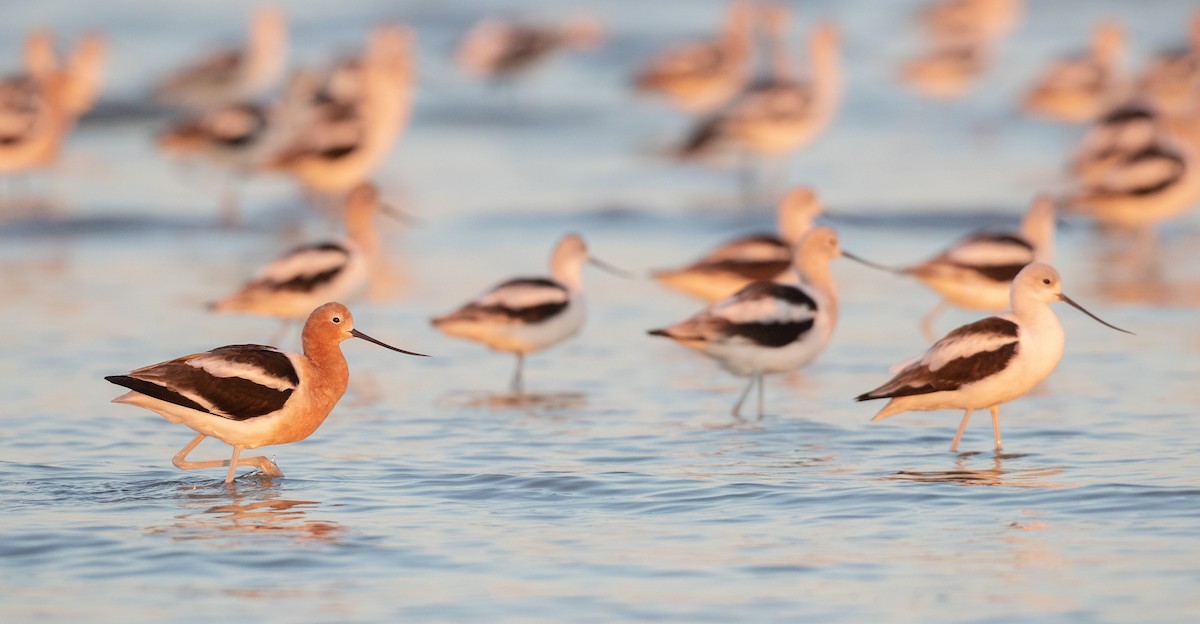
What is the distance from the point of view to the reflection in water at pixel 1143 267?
14492 mm

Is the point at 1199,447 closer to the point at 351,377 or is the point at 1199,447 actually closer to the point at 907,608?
the point at 907,608

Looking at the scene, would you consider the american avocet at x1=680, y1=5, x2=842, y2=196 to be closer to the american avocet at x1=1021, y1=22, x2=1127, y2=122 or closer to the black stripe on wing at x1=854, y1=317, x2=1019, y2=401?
the american avocet at x1=1021, y1=22, x2=1127, y2=122

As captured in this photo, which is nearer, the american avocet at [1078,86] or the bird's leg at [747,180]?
the bird's leg at [747,180]

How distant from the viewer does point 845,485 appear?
858 cm

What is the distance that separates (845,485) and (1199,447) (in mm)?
1927

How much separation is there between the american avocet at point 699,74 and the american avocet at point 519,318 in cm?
1669

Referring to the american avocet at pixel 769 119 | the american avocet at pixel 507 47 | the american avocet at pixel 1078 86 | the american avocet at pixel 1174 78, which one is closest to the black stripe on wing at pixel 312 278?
the american avocet at pixel 769 119

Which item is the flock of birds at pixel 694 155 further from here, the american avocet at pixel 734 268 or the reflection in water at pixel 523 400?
the reflection in water at pixel 523 400

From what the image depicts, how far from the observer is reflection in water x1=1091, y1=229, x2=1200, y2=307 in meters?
14.5

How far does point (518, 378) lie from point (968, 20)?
2532 cm

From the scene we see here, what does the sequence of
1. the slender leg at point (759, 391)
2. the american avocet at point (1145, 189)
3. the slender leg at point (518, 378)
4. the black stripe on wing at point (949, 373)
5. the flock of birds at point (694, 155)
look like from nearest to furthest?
the flock of birds at point (694, 155), the black stripe on wing at point (949, 373), the slender leg at point (759, 391), the slender leg at point (518, 378), the american avocet at point (1145, 189)

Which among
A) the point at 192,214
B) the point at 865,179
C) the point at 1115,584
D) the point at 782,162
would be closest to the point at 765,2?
the point at 782,162

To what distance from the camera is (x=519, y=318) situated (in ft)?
38.6

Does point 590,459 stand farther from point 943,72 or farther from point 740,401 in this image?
point 943,72
